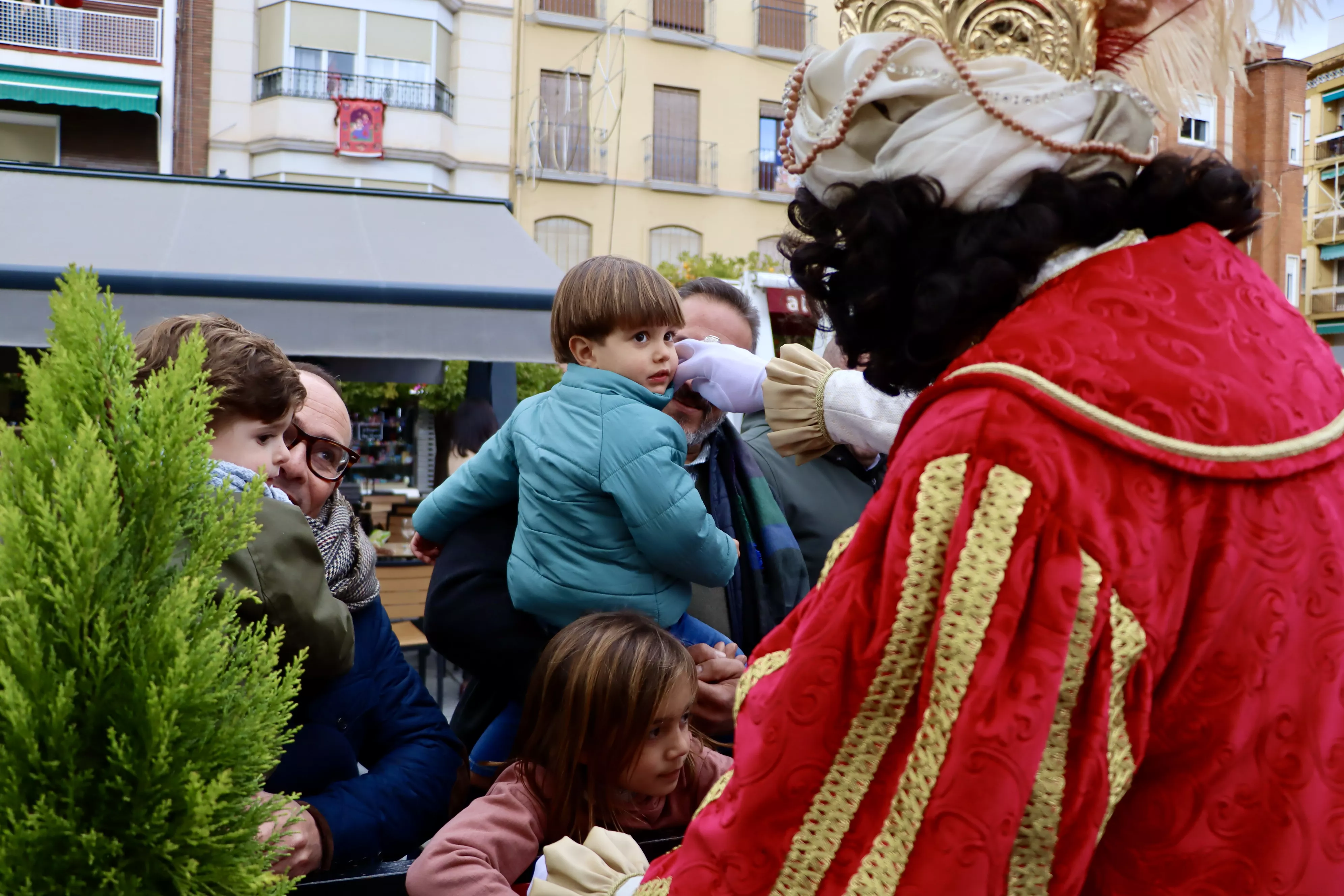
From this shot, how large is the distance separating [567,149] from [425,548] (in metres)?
18.3

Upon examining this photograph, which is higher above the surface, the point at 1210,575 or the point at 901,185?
the point at 901,185

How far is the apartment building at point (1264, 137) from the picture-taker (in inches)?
53.1

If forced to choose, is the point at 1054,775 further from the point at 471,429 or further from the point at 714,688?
the point at 471,429

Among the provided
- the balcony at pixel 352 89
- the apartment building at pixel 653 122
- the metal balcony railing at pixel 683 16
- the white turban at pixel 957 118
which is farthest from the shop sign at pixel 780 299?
the metal balcony railing at pixel 683 16

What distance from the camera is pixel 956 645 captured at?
947 millimetres

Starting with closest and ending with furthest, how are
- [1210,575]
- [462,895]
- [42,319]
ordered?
1. [1210,575]
2. [462,895]
3. [42,319]

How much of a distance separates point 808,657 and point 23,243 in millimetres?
6415

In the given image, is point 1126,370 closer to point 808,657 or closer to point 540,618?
point 808,657

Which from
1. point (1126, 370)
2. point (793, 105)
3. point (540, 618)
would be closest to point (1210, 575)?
point (1126, 370)

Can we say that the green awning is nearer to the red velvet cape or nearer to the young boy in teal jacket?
the young boy in teal jacket

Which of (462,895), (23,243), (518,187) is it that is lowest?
(462,895)

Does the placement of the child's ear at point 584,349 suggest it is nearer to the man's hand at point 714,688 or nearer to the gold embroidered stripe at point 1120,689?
the man's hand at point 714,688

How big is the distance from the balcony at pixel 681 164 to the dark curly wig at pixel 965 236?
20.0 metres

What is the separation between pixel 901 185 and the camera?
3.77 ft
